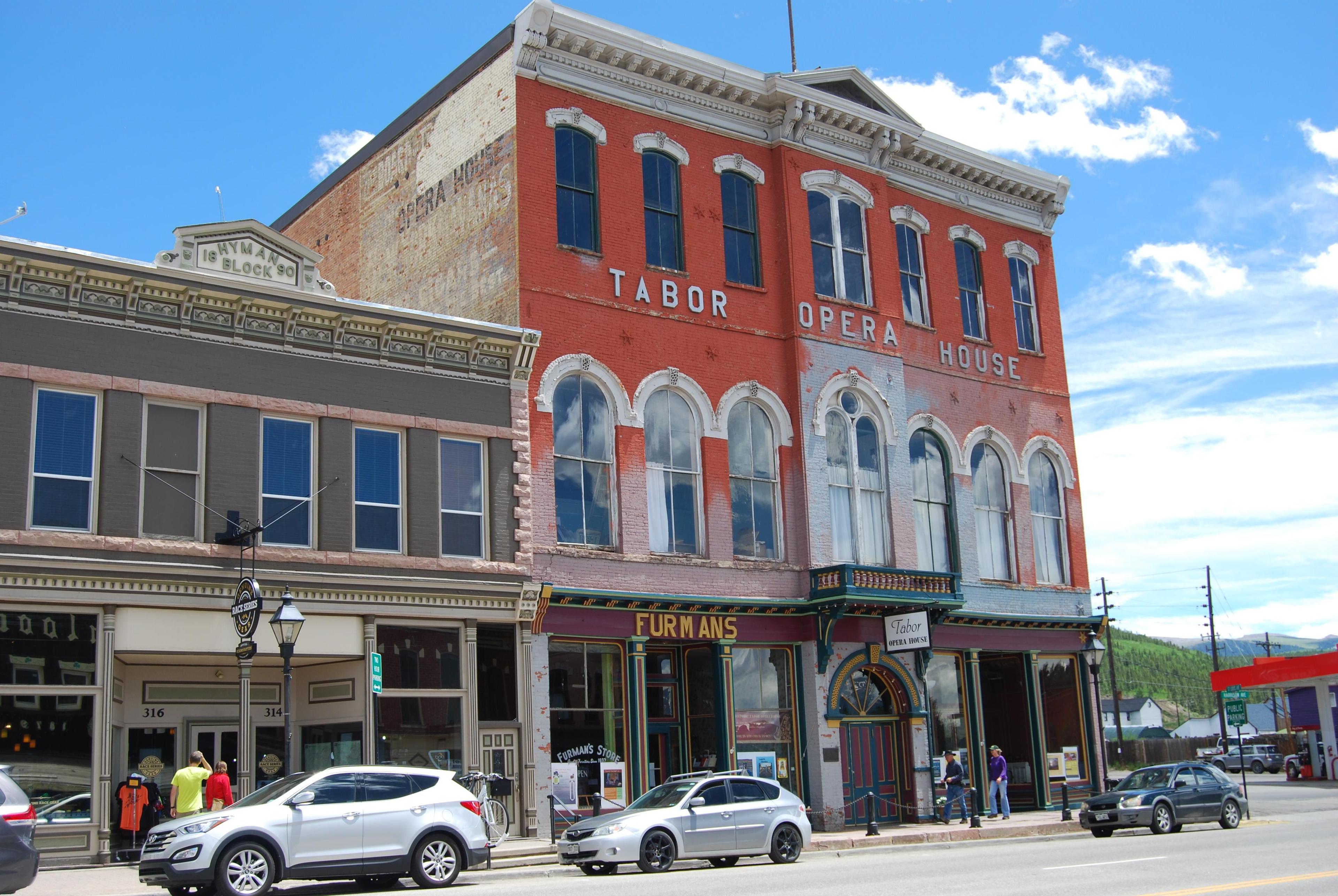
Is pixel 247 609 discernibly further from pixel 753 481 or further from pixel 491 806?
pixel 753 481

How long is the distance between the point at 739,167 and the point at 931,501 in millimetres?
9412

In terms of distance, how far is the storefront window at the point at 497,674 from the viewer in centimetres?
2380

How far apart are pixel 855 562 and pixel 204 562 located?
14.8 m

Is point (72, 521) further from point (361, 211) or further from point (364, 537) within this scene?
point (361, 211)

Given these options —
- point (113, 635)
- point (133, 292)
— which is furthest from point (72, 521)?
point (133, 292)

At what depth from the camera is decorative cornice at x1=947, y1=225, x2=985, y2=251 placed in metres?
34.7

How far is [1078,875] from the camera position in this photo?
16.1 metres

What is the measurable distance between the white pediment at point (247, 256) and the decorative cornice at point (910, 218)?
15473mm

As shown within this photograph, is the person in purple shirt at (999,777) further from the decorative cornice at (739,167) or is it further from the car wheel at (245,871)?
the car wheel at (245,871)

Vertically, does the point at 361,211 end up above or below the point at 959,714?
above

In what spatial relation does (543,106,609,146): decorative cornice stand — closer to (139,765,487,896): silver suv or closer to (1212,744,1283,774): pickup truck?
(139,765,487,896): silver suv

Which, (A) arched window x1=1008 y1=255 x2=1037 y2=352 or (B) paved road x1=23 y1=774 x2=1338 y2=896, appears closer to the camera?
(B) paved road x1=23 y1=774 x2=1338 y2=896

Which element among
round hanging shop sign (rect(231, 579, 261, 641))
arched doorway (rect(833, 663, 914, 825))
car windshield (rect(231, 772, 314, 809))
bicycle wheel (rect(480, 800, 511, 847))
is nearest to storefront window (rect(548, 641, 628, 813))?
bicycle wheel (rect(480, 800, 511, 847))

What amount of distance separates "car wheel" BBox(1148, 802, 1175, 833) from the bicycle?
12237mm
